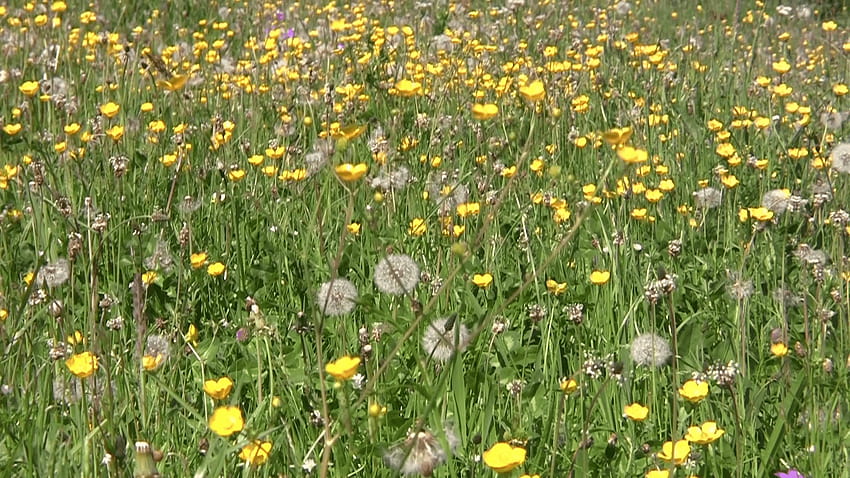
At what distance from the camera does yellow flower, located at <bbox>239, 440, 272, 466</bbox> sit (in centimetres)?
126

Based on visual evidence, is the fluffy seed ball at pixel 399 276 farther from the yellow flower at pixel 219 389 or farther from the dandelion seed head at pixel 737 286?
the yellow flower at pixel 219 389

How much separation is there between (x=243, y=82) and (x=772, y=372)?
239cm

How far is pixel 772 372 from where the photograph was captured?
6.30 feet

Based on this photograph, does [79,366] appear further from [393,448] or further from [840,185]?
[840,185]

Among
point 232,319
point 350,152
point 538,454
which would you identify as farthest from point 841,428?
point 350,152

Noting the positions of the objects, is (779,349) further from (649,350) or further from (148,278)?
(148,278)

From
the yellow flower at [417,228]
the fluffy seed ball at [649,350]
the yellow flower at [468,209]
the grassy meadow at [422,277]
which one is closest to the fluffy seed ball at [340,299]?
the grassy meadow at [422,277]

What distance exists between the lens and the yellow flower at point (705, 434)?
1.40 metres

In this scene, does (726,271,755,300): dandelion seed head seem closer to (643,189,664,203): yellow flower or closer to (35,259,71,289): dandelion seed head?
(643,189,664,203): yellow flower

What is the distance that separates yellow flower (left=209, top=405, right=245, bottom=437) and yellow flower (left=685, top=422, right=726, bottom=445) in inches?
24.8

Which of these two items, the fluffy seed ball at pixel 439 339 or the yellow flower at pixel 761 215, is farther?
the yellow flower at pixel 761 215

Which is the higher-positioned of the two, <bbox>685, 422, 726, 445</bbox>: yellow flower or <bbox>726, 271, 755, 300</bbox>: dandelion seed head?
<bbox>685, 422, 726, 445</bbox>: yellow flower

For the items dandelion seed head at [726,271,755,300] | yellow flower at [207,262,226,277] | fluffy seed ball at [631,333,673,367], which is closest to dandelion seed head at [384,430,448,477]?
fluffy seed ball at [631,333,673,367]

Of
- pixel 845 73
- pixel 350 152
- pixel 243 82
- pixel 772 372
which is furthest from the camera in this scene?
pixel 845 73
